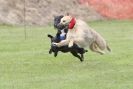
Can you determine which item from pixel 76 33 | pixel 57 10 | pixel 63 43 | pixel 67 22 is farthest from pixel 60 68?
pixel 57 10

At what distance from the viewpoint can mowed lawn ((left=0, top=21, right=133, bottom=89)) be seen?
485 inches

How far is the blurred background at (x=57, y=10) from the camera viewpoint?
119 feet

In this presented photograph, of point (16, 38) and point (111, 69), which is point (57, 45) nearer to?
point (111, 69)

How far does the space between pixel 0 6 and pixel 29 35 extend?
10.0 meters

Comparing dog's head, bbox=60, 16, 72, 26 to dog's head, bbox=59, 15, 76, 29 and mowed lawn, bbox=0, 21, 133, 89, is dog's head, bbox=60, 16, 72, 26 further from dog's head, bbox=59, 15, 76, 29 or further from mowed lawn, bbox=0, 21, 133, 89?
mowed lawn, bbox=0, 21, 133, 89

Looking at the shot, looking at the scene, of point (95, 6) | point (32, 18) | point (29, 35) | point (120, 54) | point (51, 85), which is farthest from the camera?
point (95, 6)

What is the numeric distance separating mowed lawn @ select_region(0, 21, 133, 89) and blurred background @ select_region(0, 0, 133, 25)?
42.6 feet

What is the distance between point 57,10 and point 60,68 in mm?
24622

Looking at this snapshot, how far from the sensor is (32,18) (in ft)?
120

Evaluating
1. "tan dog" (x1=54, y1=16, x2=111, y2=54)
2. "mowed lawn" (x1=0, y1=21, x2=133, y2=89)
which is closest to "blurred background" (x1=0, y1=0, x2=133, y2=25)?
"mowed lawn" (x1=0, y1=21, x2=133, y2=89)

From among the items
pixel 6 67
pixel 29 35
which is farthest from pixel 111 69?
pixel 29 35

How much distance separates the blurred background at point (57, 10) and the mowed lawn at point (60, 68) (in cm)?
1299

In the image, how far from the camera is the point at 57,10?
39.4 meters

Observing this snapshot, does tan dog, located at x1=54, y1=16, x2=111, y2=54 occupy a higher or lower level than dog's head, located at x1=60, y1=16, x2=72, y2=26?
lower
